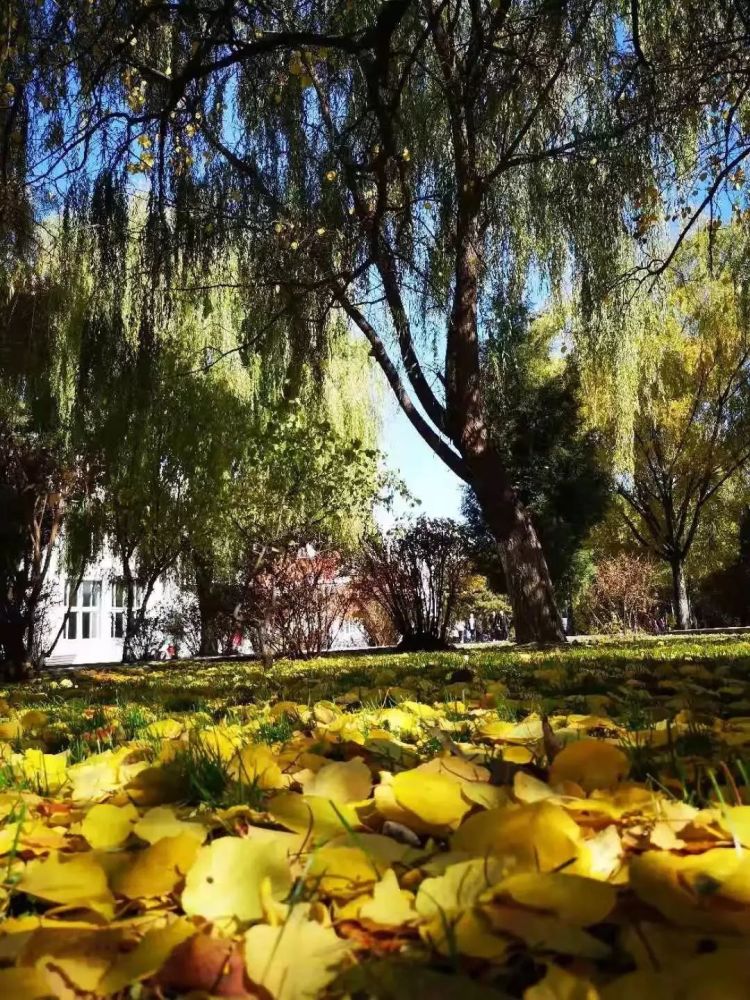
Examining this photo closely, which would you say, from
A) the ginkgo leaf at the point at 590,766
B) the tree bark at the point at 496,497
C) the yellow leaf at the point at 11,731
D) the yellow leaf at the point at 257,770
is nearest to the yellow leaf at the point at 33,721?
the yellow leaf at the point at 11,731

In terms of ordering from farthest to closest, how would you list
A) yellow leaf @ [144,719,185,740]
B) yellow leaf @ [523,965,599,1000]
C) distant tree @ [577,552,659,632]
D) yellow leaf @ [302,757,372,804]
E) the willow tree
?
1. distant tree @ [577,552,659,632]
2. the willow tree
3. yellow leaf @ [144,719,185,740]
4. yellow leaf @ [302,757,372,804]
5. yellow leaf @ [523,965,599,1000]

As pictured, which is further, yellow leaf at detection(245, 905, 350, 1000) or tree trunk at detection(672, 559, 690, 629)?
tree trunk at detection(672, 559, 690, 629)

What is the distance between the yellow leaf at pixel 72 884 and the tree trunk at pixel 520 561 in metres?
6.11

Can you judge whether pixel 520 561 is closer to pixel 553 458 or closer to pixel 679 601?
pixel 553 458

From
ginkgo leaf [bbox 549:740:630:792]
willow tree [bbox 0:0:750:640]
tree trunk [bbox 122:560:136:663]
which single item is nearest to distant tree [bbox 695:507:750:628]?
tree trunk [bbox 122:560:136:663]

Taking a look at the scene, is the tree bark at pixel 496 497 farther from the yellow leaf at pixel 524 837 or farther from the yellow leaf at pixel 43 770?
the yellow leaf at pixel 524 837

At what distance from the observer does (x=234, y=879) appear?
740 mm

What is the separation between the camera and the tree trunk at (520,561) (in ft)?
22.1

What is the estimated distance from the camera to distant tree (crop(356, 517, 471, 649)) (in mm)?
8422

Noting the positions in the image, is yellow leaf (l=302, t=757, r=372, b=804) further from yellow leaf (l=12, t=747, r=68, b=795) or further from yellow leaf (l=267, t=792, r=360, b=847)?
yellow leaf (l=12, t=747, r=68, b=795)

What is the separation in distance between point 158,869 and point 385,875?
24 cm

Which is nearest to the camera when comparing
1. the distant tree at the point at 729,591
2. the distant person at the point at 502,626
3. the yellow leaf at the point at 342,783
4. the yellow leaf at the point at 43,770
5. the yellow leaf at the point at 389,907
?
the yellow leaf at the point at 389,907

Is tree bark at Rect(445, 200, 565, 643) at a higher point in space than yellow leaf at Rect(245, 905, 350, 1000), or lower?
higher

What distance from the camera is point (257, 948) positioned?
61 centimetres
